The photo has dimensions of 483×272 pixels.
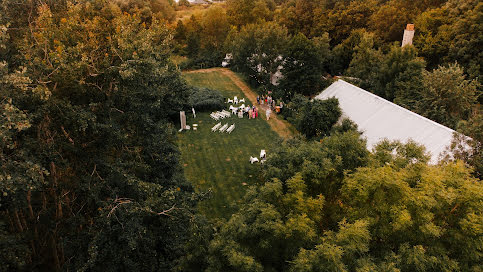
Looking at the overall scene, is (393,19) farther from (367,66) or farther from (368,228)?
(368,228)

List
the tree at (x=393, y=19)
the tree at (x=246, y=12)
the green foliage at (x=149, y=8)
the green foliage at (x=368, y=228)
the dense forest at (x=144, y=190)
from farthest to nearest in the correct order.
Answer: the tree at (x=246, y=12)
the green foliage at (x=149, y=8)
the tree at (x=393, y=19)
the dense forest at (x=144, y=190)
the green foliage at (x=368, y=228)

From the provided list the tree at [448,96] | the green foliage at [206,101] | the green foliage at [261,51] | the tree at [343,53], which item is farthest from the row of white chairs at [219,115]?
the tree at [343,53]

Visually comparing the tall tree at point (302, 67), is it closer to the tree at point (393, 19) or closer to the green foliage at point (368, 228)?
the tree at point (393, 19)

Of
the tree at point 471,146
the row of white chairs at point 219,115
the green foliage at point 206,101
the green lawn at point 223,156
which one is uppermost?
the tree at point 471,146

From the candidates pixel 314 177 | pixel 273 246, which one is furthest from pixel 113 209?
pixel 314 177

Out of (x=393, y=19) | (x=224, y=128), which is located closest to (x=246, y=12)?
Answer: (x=393, y=19)

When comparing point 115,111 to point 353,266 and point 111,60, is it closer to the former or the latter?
point 111,60
